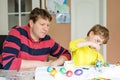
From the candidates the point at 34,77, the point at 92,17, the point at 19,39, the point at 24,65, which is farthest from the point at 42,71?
the point at 92,17

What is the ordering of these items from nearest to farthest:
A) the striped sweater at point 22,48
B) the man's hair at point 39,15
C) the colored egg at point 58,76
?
the colored egg at point 58,76
the striped sweater at point 22,48
the man's hair at point 39,15

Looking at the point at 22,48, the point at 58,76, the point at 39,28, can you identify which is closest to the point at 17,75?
the point at 58,76

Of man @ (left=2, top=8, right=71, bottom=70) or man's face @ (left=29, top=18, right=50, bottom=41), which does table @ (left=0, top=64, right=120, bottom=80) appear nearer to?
man @ (left=2, top=8, right=71, bottom=70)

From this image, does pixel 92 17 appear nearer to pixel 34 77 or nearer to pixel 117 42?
pixel 117 42

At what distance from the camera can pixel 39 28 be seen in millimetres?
1804

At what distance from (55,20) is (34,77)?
2.29m

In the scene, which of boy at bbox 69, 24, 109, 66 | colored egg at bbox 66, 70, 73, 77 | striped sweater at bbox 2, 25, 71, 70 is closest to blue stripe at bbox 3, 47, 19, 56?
striped sweater at bbox 2, 25, 71, 70

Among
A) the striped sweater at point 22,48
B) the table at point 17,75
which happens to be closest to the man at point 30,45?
the striped sweater at point 22,48

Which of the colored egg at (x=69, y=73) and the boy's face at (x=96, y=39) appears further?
the boy's face at (x=96, y=39)

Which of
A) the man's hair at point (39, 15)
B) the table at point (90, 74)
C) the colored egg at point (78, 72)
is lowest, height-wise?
the table at point (90, 74)

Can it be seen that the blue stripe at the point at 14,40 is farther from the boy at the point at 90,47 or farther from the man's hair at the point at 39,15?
the boy at the point at 90,47

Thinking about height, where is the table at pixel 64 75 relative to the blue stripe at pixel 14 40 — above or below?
below

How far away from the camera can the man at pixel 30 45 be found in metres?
1.68

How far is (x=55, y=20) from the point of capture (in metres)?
3.60
